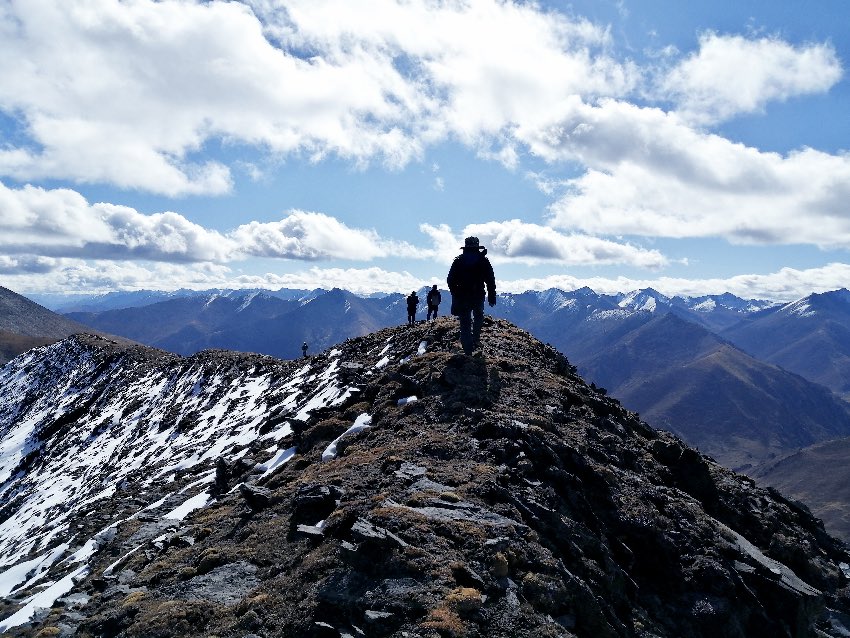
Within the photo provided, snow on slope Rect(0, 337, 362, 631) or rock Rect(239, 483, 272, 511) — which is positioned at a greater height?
rock Rect(239, 483, 272, 511)

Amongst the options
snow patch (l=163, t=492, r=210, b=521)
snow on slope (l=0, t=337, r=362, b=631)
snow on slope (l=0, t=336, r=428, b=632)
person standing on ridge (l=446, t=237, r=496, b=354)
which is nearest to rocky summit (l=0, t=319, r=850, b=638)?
snow patch (l=163, t=492, r=210, b=521)

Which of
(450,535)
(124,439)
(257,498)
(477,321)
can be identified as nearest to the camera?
(450,535)

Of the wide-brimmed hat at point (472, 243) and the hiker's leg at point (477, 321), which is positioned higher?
the wide-brimmed hat at point (472, 243)

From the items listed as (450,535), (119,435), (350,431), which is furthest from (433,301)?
(119,435)

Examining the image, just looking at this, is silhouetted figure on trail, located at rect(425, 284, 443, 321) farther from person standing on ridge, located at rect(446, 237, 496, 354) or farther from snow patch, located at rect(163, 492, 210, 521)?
snow patch, located at rect(163, 492, 210, 521)

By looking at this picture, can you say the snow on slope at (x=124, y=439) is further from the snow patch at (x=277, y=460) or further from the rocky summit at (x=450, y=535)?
the rocky summit at (x=450, y=535)

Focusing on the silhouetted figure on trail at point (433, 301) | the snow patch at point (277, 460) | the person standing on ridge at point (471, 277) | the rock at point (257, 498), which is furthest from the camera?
the silhouetted figure on trail at point (433, 301)

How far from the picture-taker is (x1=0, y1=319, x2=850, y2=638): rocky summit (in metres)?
9.98

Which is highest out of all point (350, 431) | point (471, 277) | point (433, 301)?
point (471, 277)

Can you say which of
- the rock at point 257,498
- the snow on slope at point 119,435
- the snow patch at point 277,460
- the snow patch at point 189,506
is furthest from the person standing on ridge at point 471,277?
the snow patch at point 189,506

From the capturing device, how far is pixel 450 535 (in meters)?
11.1

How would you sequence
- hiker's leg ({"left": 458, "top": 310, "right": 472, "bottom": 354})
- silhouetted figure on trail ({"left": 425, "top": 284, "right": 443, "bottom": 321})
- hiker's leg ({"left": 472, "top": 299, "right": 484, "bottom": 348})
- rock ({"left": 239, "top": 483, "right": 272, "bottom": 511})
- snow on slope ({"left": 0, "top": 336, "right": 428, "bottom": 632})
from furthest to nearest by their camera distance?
1. silhouetted figure on trail ({"left": 425, "top": 284, "right": 443, "bottom": 321})
2. snow on slope ({"left": 0, "top": 336, "right": 428, "bottom": 632})
3. hiker's leg ({"left": 458, "top": 310, "right": 472, "bottom": 354})
4. hiker's leg ({"left": 472, "top": 299, "right": 484, "bottom": 348})
5. rock ({"left": 239, "top": 483, "right": 272, "bottom": 511})

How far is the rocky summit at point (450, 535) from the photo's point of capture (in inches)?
393

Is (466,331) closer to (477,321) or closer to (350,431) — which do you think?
(477,321)
